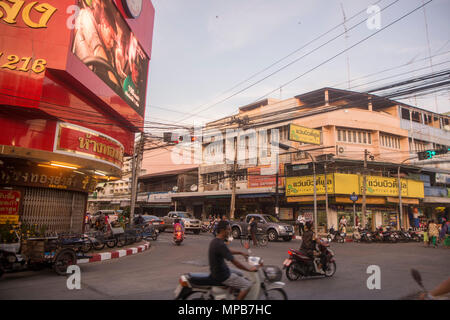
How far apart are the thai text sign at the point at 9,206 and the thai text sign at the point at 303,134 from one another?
18669 mm

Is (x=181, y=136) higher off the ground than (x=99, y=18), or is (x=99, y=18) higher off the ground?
(x=99, y=18)

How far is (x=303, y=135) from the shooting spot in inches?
993

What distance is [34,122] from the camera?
34.4ft

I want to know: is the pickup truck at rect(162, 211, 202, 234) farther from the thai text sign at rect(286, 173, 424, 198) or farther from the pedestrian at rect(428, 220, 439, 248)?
the pedestrian at rect(428, 220, 439, 248)

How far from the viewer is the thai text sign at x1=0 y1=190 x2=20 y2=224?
10.7m

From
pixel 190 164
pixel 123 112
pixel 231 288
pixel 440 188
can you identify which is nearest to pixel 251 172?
pixel 190 164

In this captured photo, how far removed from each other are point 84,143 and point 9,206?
3383mm

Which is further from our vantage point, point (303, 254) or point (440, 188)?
point (440, 188)

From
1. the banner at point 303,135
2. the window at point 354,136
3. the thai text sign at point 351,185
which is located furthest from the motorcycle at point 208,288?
the window at point 354,136

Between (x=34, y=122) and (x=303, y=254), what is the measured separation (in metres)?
9.81

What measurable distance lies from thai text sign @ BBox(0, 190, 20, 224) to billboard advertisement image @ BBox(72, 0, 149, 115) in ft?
19.0

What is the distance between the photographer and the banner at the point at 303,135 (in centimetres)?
2434

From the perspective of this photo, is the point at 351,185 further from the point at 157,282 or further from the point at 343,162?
the point at 157,282
